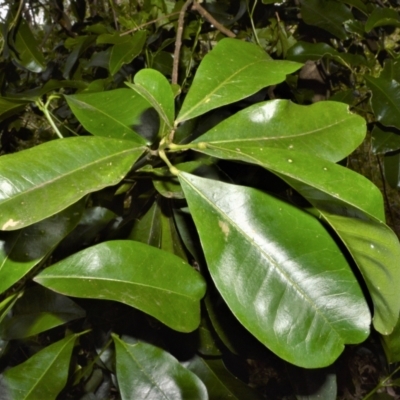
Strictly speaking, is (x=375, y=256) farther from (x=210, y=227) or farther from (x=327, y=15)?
(x=327, y=15)

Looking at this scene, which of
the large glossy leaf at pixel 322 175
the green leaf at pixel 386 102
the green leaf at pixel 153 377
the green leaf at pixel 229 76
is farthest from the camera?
the green leaf at pixel 386 102

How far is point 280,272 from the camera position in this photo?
0.43 m

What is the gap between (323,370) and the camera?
2.14 ft

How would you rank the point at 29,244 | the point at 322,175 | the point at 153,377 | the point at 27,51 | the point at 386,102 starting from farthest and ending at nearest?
1. the point at 27,51
2. the point at 386,102
3. the point at 153,377
4. the point at 29,244
5. the point at 322,175

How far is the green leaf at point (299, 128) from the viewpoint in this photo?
1.55 feet

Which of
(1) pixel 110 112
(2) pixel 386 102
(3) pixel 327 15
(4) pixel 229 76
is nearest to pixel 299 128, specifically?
(4) pixel 229 76

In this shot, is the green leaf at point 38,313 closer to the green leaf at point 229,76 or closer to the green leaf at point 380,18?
the green leaf at point 229,76

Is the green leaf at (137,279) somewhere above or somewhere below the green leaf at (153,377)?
above

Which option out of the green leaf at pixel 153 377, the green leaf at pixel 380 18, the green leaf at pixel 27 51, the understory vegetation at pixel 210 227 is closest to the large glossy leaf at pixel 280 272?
the understory vegetation at pixel 210 227

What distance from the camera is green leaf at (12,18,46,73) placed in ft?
3.08

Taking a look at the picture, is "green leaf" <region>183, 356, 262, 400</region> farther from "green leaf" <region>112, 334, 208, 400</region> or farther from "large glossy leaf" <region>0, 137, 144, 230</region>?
"large glossy leaf" <region>0, 137, 144, 230</region>

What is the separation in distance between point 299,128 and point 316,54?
35cm

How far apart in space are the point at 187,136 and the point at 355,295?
312mm

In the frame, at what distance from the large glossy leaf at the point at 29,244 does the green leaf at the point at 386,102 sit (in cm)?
47
